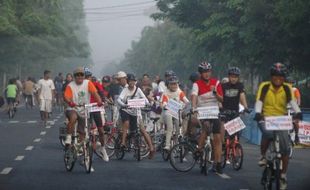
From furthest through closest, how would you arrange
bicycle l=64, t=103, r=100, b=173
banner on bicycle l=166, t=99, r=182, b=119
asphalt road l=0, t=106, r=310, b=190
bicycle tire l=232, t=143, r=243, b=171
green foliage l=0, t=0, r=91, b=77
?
1. green foliage l=0, t=0, r=91, b=77
2. banner on bicycle l=166, t=99, r=182, b=119
3. bicycle tire l=232, t=143, r=243, b=171
4. bicycle l=64, t=103, r=100, b=173
5. asphalt road l=0, t=106, r=310, b=190

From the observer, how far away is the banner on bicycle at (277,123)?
11.7 m

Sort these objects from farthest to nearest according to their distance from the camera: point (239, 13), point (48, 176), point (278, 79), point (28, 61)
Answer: point (28, 61), point (239, 13), point (48, 176), point (278, 79)

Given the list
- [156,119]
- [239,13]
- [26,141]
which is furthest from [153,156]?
[239,13]

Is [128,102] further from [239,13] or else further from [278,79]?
[239,13]

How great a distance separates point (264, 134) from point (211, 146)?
124 inches

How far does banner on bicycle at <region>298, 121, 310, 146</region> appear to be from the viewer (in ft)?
73.9

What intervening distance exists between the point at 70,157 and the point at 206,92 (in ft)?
8.75

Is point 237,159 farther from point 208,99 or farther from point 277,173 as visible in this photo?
point 277,173

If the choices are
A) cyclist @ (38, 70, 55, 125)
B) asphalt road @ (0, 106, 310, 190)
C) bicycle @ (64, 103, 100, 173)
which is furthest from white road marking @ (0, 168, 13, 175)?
cyclist @ (38, 70, 55, 125)

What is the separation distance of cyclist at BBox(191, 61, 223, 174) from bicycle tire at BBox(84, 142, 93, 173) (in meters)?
1.88

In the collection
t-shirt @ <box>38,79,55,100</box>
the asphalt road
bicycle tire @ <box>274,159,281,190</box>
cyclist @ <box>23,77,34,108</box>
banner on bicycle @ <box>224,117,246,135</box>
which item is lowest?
the asphalt road

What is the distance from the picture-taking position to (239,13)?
4144cm

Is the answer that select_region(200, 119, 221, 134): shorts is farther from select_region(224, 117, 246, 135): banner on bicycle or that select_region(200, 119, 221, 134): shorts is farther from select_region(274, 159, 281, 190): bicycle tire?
select_region(274, 159, 281, 190): bicycle tire

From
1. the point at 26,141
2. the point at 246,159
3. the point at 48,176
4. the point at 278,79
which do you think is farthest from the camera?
the point at 26,141
